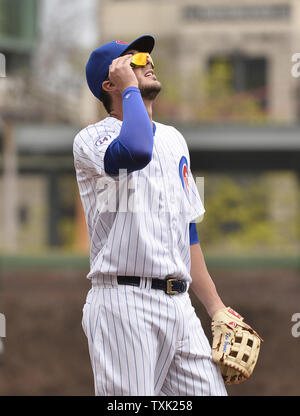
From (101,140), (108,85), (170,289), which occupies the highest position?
(108,85)

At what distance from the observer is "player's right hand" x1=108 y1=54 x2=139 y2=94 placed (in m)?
2.60

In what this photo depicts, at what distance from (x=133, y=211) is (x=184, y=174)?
29cm

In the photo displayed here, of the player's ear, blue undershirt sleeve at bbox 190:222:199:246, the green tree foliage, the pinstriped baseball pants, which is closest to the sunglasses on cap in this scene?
the player's ear

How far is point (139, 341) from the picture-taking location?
8.53 ft

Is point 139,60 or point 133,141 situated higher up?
point 139,60

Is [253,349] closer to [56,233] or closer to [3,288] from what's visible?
[3,288]

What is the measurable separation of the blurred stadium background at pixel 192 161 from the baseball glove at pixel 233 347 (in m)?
7.49

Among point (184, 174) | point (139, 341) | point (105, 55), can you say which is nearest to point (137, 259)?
point (139, 341)

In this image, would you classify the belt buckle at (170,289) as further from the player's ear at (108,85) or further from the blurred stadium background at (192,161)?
the blurred stadium background at (192,161)

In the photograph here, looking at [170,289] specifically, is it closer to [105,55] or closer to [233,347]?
[233,347]

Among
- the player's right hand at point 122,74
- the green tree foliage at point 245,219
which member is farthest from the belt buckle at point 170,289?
the green tree foliage at point 245,219

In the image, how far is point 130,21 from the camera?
2027cm

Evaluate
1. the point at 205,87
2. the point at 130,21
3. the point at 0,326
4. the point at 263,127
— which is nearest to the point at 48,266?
the point at 263,127

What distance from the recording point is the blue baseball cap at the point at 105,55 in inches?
108
